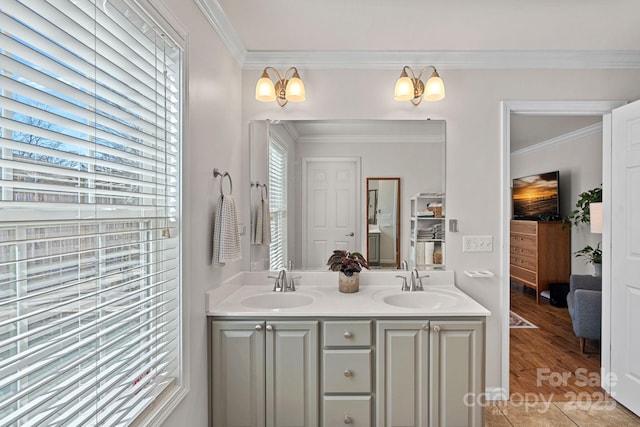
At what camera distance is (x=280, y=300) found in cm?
228

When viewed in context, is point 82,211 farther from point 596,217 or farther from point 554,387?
point 596,217

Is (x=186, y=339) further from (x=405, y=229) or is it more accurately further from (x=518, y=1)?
(x=518, y=1)

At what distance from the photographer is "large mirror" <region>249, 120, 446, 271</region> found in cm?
248

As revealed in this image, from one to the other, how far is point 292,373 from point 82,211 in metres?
1.33

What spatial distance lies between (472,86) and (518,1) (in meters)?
0.66

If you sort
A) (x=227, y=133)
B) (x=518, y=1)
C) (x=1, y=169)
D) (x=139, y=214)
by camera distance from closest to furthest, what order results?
(x=1, y=169)
(x=139, y=214)
(x=518, y=1)
(x=227, y=133)

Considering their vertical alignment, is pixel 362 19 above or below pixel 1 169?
above

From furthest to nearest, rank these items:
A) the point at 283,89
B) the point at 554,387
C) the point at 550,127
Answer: the point at 550,127
the point at 554,387
the point at 283,89

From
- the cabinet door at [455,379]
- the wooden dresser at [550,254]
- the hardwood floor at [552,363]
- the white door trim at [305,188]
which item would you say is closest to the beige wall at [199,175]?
the white door trim at [305,188]

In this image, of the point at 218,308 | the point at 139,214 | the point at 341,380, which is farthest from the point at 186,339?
the point at 341,380

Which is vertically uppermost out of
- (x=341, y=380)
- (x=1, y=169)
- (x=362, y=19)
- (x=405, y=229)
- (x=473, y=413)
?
(x=362, y=19)

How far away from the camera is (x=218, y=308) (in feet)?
6.33

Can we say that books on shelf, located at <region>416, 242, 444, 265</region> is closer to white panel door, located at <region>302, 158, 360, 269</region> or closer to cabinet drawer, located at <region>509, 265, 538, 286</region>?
white panel door, located at <region>302, 158, 360, 269</region>

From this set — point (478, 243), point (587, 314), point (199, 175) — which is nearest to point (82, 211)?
point (199, 175)
